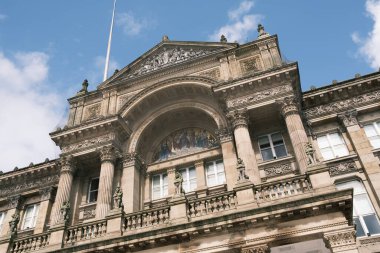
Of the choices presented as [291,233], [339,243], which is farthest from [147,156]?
A: [339,243]

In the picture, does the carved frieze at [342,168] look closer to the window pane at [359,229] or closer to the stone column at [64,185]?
the window pane at [359,229]

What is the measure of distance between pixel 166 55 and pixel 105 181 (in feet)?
32.2

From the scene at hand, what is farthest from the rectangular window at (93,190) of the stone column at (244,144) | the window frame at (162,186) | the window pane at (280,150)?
the window pane at (280,150)

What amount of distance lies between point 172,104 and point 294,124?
26.5ft

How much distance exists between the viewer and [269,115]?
61.3 ft

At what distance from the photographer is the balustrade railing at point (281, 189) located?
13906 millimetres

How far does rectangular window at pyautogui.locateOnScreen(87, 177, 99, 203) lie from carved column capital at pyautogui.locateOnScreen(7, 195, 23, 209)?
5199 mm

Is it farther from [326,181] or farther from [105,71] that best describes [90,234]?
[105,71]

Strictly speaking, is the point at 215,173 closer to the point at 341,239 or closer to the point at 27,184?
the point at 341,239

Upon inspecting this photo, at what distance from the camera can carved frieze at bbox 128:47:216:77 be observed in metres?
22.9

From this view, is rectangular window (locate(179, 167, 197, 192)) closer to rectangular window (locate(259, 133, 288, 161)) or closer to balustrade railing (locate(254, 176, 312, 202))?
rectangular window (locate(259, 133, 288, 161))

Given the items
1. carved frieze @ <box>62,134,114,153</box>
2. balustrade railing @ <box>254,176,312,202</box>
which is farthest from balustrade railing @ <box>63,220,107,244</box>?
balustrade railing @ <box>254,176,312,202</box>

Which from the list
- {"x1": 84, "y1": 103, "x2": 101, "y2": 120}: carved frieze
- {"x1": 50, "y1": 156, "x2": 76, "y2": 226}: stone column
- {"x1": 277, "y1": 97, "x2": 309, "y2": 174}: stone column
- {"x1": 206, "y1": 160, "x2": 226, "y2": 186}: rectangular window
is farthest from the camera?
{"x1": 84, "y1": 103, "x2": 101, "y2": 120}: carved frieze

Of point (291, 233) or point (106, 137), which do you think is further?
point (106, 137)
